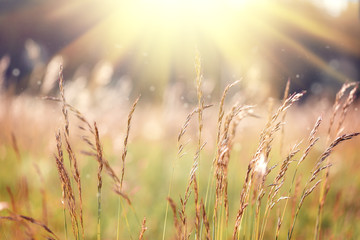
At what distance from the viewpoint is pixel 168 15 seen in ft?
31.4

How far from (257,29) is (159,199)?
978 centimetres

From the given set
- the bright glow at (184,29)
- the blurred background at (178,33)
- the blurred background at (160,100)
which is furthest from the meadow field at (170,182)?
the bright glow at (184,29)

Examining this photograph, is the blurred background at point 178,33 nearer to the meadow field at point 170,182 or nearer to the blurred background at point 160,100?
the blurred background at point 160,100

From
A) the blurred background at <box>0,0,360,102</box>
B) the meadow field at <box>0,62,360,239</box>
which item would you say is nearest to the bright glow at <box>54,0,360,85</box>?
the blurred background at <box>0,0,360,102</box>

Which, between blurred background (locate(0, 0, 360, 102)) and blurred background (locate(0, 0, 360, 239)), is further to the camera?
blurred background (locate(0, 0, 360, 102))

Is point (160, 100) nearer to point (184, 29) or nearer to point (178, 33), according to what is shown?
point (184, 29)

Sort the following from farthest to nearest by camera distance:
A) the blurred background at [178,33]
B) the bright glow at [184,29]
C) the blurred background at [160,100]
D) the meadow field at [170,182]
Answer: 1. the bright glow at [184,29]
2. the blurred background at [178,33]
3. the blurred background at [160,100]
4. the meadow field at [170,182]

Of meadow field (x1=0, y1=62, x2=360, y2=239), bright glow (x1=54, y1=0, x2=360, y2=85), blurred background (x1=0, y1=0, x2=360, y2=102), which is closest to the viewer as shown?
meadow field (x1=0, y1=62, x2=360, y2=239)

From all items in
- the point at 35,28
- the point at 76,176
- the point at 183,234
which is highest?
the point at 35,28

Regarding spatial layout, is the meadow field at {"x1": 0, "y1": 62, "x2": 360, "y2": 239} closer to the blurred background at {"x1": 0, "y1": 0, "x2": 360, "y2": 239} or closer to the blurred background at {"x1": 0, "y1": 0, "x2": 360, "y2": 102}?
the blurred background at {"x1": 0, "y1": 0, "x2": 360, "y2": 239}

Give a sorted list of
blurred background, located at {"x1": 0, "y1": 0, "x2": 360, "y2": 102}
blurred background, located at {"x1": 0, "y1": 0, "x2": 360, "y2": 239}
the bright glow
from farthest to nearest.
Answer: the bright glow, blurred background, located at {"x1": 0, "y1": 0, "x2": 360, "y2": 102}, blurred background, located at {"x1": 0, "y1": 0, "x2": 360, "y2": 239}

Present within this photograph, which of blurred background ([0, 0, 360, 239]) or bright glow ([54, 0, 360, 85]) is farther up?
bright glow ([54, 0, 360, 85])

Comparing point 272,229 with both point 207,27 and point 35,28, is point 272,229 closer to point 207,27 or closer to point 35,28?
point 207,27

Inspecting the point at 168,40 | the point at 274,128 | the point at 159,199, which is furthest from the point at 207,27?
the point at 274,128
